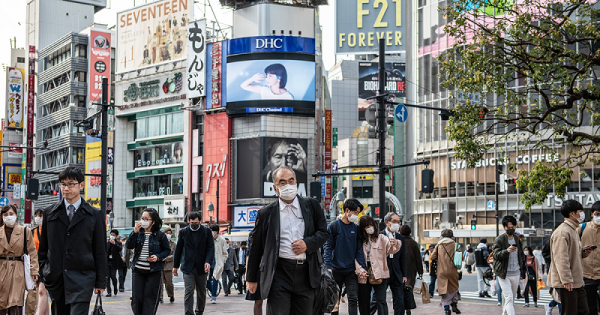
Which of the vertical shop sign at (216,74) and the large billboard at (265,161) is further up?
the vertical shop sign at (216,74)

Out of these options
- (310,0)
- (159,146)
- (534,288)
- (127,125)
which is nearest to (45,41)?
(127,125)

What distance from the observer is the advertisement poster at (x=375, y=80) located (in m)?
75.6

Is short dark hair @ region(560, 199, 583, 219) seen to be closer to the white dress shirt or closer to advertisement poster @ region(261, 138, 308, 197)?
the white dress shirt

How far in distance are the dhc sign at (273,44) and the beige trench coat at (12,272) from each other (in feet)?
169

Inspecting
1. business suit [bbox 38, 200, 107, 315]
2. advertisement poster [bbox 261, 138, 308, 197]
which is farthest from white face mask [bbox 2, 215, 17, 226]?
advertisement poster [bbox 261, 138, 308, 197]

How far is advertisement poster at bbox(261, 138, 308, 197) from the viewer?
2357 inches

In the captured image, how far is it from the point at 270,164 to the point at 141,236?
49.1 m

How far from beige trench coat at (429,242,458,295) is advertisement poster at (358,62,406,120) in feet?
184

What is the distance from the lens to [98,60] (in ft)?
249

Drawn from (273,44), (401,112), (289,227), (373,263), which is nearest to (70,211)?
(289,227)

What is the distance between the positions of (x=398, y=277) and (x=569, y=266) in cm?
378

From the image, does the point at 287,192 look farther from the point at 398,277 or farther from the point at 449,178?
the point at 449,178

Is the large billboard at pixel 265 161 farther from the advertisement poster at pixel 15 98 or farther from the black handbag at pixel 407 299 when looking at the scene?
the black handbag at pixel 407 299

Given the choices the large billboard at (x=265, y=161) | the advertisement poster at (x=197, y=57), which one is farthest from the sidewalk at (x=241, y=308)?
the advertisement poster at (x=197, y=57)
